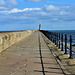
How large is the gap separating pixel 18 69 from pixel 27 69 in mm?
316

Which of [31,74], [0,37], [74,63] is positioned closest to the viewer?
[31,74]

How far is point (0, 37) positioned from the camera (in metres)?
10.3

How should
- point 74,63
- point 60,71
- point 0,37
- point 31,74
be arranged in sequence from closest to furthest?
point 31,74
point 60,71
point 74,63
point 0,37

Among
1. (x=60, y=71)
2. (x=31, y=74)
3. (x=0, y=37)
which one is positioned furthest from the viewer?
(x=0, y=37)

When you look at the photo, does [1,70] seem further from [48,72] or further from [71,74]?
[71,74]

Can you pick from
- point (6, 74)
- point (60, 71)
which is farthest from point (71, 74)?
point (6, 74)

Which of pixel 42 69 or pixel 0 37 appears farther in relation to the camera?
pixel 0 37

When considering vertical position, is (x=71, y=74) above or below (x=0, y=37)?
below

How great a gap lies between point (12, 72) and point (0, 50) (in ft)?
16.6

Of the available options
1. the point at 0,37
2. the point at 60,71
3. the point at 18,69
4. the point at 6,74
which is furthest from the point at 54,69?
the point at 0,37

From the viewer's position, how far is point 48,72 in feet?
18.5

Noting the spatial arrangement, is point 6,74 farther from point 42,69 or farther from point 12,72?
point 42,69

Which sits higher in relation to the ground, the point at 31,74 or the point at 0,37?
the point at 0,37

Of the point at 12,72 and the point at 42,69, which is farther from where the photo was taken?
the point at 42,69
